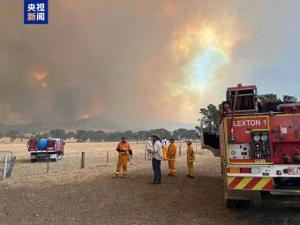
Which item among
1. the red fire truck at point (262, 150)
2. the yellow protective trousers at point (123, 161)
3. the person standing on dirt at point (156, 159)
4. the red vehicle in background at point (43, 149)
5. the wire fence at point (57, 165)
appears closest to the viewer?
the red fire truck at point (262, 150)

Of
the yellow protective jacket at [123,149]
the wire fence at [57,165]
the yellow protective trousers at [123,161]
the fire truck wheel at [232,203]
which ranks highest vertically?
the yellow protective jacket at [123,149]

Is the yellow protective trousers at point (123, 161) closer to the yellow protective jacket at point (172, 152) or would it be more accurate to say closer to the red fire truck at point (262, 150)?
the yellow protective jacket at point (172, 152)

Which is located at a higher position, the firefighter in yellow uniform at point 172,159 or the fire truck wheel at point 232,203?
the firefighter in yellow uniform at point 172,159

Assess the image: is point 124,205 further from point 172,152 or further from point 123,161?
point 172,152

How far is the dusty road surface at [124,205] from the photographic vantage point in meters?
6.55

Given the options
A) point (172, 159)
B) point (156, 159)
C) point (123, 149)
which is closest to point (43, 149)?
point (123, 149)

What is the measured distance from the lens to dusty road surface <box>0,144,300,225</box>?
6.55m

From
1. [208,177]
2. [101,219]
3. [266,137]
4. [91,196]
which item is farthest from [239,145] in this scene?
[208,177]

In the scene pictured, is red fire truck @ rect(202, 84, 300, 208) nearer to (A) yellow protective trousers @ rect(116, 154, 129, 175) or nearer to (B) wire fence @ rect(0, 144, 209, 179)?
(A) yellow protective trousers @ rect(116, 154, 129, 175)

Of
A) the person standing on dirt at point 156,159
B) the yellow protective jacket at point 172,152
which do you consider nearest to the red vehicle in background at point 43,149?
the yellow protective jacket at point 172,152

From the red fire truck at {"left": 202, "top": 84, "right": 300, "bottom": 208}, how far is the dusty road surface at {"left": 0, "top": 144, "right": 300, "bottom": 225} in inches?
39.1

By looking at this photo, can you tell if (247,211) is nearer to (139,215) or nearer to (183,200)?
(183,200)

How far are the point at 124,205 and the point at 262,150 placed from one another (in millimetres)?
3731

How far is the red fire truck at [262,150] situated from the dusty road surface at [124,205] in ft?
3.26
